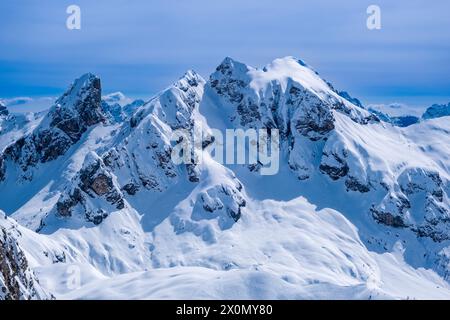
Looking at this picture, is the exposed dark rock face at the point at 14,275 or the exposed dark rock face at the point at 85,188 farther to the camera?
the exposed dark rock face at the point at 85,188

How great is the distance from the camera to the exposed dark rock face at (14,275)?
39.2m

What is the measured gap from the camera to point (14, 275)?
4288 cm

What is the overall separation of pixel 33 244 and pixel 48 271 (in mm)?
63765

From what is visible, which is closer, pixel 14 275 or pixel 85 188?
pixel 14 275

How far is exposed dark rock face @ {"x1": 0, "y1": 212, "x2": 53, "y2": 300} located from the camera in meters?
39.2

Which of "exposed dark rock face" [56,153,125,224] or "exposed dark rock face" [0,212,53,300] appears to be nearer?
"exposed dark rock face" [0,212,53,300]

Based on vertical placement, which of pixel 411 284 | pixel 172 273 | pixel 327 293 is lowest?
pixel 411 284

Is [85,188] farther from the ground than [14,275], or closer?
closer

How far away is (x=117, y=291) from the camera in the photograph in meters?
65.4

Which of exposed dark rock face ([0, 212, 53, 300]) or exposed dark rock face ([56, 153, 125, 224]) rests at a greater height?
exposed dark rock face ([0, 212, 53, 300])
